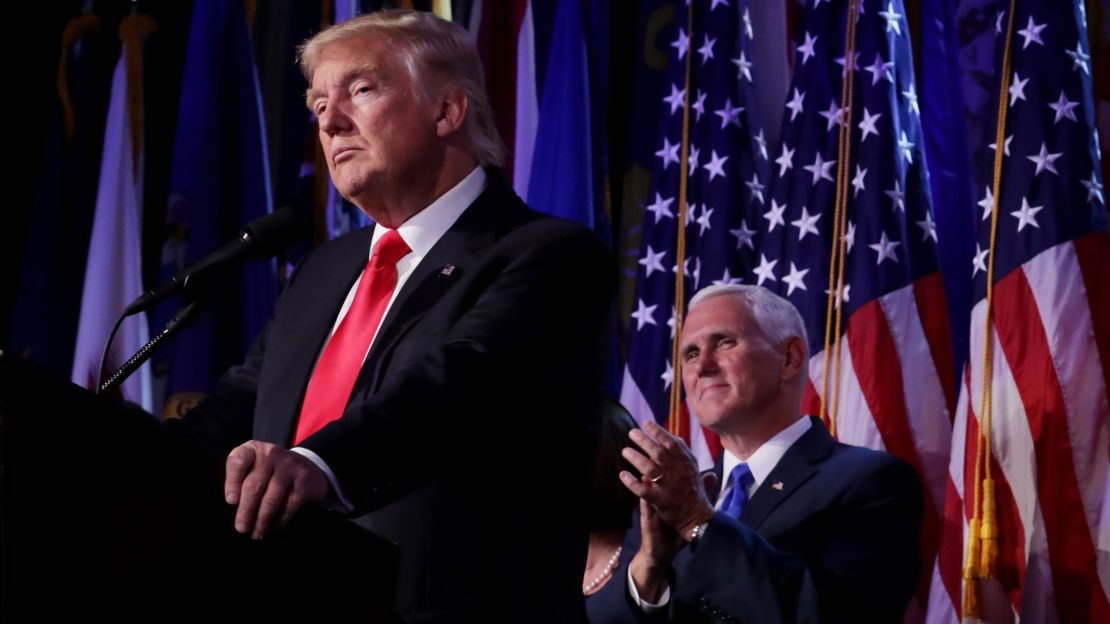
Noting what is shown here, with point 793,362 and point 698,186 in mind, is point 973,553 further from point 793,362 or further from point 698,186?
point 698,186

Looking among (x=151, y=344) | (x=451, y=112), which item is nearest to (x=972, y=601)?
(x=451, y=112)

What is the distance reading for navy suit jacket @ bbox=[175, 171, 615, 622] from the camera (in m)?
1.65

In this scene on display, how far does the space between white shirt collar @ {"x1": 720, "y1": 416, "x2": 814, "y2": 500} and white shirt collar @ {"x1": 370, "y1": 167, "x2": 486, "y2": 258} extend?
1.41 meters

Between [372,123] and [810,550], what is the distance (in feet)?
4.95

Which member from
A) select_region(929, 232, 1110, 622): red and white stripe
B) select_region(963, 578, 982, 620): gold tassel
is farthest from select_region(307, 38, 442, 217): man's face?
select_region(929, 232, 1110, 622): red and white stripe

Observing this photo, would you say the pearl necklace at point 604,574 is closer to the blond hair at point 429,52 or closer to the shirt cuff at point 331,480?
the blond hair at point 429,52

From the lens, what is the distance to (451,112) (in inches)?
88.3

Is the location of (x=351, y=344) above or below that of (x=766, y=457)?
above

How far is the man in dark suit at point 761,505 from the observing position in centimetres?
286

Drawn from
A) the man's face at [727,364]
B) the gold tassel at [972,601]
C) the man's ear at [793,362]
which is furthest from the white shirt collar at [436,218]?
the gold tassel at [972,601]

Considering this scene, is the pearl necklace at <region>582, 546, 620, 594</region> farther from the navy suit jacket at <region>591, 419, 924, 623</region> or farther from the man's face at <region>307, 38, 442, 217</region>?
the man's face at <region>307, 38, 442, 217</region>

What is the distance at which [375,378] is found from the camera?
1.86m

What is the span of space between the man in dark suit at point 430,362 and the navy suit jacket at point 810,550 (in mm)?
1066

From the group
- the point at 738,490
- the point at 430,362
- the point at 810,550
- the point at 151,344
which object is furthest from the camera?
the point at 738,490
